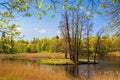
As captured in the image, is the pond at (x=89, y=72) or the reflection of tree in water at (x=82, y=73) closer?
the pond at (x=89, y=72)

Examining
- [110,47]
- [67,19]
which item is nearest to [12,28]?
[67,19]

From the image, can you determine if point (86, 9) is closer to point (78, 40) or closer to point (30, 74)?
point (30, 74)

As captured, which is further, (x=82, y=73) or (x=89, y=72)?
(x=89, y=72)

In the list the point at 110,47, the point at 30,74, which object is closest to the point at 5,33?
the point at 30,74

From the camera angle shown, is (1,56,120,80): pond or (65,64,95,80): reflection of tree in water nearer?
(1,56,120,80): pond

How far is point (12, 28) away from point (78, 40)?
40.2 m

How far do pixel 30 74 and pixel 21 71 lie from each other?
76 cm

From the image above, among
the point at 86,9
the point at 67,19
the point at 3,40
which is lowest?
the point at 3,40

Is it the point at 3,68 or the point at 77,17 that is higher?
the point at 77,17

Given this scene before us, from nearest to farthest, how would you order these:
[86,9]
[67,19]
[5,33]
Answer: [86,9] < [5,33] < [67,19]

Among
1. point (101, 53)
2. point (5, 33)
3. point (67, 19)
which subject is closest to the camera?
point (5, 33)

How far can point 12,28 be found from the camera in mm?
5723

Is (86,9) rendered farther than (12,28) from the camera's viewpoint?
No

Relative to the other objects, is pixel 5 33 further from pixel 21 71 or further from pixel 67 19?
pixel 67 19
